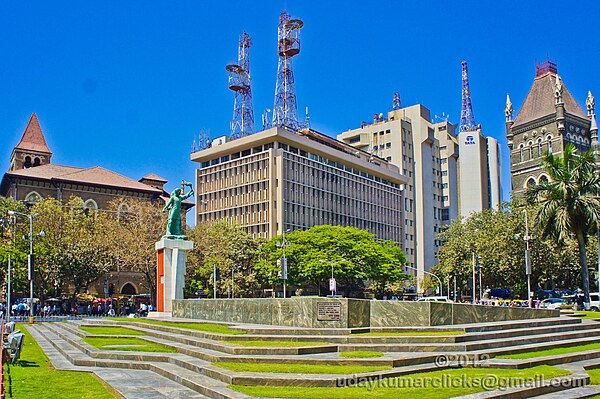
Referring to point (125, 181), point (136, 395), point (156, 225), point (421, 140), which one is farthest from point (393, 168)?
point (136, 395)

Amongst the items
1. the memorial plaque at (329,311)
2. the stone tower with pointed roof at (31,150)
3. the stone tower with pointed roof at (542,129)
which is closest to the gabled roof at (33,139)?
the stone tower with pointed roof at (31,150)

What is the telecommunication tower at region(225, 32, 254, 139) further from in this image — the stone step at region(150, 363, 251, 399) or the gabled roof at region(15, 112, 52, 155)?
the stone step at region(150, 363, 251, 399)

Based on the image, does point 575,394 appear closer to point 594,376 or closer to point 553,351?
point 594,376

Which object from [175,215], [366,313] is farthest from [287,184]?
[366,313]

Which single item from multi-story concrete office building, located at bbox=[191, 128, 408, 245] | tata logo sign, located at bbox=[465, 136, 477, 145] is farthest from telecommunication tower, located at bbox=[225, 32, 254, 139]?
tata logo sign, located at bbox=[465, 136, 477, 145]

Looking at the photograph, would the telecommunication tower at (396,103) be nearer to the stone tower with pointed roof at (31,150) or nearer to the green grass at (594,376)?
the stone tower with pointed roof at (31,150)

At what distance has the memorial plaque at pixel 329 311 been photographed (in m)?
16.6

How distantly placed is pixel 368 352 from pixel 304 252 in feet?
167

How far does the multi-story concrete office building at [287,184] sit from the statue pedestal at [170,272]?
1728 inches

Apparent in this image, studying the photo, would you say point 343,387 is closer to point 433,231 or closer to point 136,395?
point 136,395

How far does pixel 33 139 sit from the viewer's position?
99.7m

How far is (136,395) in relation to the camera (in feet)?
35.4

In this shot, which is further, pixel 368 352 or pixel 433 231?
pixel 433 231

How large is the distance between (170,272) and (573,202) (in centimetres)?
2205
